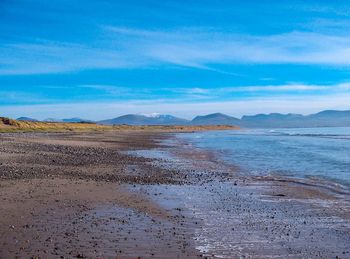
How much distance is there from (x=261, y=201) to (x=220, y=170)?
10790mm

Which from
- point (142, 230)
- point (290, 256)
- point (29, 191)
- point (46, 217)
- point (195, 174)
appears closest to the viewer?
point (290, 256)

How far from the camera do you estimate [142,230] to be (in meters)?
11.1

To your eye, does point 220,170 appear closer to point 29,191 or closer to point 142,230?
point 29,191

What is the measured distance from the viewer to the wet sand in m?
9.60

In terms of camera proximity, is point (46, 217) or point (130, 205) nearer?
point (46, 217)

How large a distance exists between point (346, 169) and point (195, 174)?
1040 cm

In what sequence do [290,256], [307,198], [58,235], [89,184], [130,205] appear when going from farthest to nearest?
[89,184], [307,198], [130,205], [58,235], [290,256]

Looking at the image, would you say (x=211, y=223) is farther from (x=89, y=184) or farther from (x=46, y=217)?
(x=89, y=184)

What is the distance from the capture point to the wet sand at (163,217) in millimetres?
9602

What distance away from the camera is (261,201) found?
1623 cm

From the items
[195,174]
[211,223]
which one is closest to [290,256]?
[211,223]

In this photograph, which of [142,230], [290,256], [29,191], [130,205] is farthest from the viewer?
[29,191]

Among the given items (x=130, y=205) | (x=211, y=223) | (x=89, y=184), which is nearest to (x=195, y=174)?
(x=89, y=184)

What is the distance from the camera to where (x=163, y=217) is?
12828 millimetres
